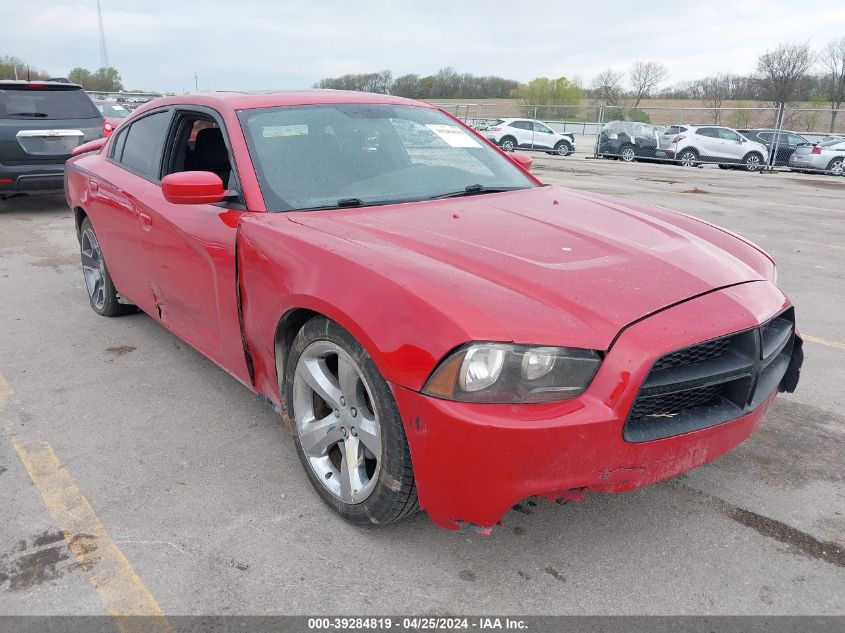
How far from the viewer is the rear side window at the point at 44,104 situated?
29.4 ft

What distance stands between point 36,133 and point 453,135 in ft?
24.5

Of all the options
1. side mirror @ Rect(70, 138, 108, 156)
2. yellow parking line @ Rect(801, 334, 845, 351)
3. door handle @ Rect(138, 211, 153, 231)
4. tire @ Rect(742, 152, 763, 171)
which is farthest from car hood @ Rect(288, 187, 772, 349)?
tire @ Rect(742, 152, 763, 171)

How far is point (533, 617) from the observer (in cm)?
207

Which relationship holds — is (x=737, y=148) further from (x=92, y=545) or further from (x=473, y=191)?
(x=92, y=545)

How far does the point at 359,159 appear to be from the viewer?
319cm

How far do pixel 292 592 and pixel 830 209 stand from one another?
473 inches

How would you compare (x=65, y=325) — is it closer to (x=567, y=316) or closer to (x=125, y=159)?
(x=125, y=159)

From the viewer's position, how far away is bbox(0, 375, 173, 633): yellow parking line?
2.08 metres

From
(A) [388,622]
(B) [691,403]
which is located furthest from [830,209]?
(A) [388,622]

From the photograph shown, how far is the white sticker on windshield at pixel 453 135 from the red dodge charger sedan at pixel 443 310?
0.05 meters

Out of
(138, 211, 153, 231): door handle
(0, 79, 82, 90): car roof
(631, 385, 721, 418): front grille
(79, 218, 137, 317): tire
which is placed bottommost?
(79, 218, 137, 317): tire

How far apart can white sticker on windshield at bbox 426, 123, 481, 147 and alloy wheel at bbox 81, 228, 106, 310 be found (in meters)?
2.59

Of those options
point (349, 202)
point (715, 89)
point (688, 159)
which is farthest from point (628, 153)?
point (715, 89)

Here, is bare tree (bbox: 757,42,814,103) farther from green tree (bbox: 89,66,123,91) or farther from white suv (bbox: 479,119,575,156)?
green tree (bbox: 89,66,123,91)
